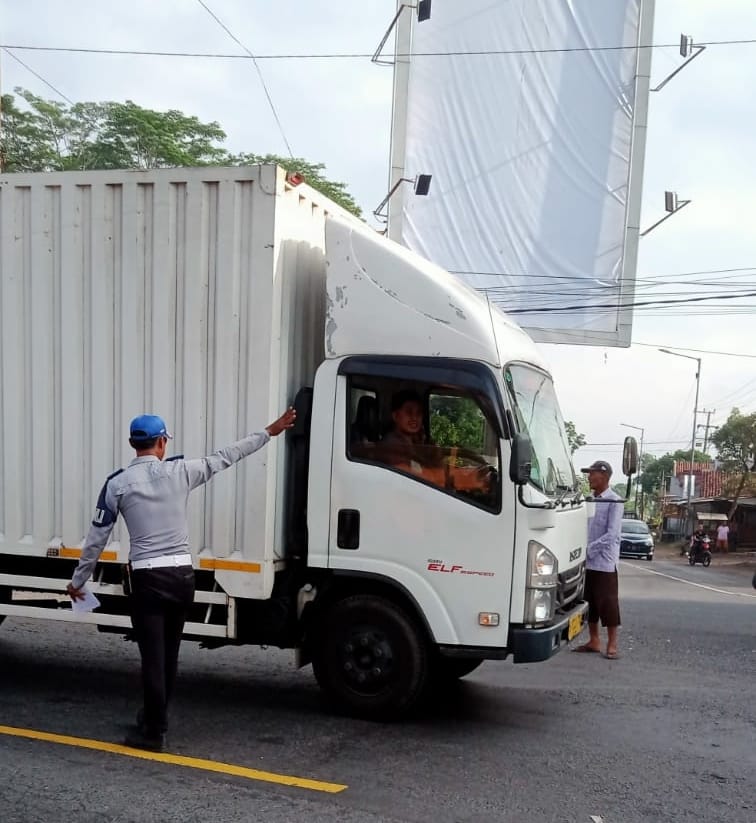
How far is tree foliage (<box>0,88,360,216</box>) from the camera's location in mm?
21578

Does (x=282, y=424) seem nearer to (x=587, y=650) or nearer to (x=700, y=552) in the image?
(x=587, y=650)

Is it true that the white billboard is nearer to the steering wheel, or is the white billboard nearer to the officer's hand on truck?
the steering wheel

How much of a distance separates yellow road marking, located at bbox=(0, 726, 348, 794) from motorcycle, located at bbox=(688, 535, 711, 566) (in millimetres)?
33624

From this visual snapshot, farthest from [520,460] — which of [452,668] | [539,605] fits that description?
[452,668]

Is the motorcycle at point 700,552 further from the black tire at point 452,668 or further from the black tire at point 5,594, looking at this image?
the black tire at point 5,594

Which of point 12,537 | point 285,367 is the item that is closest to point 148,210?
point 285,367

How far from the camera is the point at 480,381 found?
5508 mm

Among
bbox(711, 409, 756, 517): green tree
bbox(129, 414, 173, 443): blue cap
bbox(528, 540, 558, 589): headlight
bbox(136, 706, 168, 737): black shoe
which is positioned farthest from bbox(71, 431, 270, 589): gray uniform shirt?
bbox(711, 409, 756, 517): green tree

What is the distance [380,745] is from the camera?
525 centimetres

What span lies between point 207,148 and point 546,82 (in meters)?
8.32

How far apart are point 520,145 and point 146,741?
19378 millimetres

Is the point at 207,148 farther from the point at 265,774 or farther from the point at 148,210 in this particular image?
the point at 265,774

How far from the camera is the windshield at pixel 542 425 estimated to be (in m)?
5.66

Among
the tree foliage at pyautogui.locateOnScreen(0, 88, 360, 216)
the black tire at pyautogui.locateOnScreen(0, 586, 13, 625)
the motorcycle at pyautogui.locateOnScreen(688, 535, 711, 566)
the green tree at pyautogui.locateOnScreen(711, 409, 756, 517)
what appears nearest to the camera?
the black tire at pyautogui.locateOnScreen(0, 586, 13, 625)
